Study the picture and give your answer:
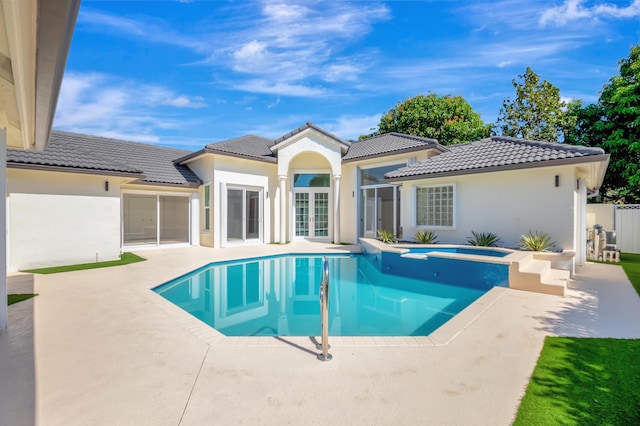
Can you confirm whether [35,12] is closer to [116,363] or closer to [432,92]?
[116,363]

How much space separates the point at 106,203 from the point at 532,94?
31.4 meters

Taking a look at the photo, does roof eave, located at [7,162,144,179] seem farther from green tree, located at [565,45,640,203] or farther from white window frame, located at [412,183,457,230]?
green tree, located at [565,45,640,203]

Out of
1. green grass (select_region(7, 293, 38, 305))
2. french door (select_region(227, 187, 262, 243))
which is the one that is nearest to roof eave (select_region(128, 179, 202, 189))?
french door (select_region(227, 187, 262, 243))

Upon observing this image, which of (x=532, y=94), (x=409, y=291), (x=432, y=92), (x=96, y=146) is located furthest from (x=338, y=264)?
(x=432, y=92)

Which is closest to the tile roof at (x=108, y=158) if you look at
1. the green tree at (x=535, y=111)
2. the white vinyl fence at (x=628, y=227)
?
the white vinyl fence at (x=628, y=227)

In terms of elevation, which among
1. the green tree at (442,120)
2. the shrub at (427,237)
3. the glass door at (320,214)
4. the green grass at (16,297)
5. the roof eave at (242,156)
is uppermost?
the green tree at (442,120)

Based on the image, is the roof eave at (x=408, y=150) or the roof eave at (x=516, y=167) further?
the roof eave at (x=408, y=150)

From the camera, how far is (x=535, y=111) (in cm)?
2691

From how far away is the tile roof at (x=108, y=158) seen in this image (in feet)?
39.0

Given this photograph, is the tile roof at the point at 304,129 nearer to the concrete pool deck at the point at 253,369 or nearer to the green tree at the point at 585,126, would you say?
the concrete pool deck at the point at 253,369

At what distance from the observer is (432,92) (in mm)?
33688

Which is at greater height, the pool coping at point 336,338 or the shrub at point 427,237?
the shrub at point 427,237

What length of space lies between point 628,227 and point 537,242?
10.3 m

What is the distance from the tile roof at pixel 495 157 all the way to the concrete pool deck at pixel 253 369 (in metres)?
6.10
